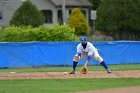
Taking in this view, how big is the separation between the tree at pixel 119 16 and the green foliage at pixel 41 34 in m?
17.6

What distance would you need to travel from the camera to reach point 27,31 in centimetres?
3153

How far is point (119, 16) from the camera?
49.0 metres

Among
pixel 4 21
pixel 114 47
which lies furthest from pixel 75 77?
pixel 4 21

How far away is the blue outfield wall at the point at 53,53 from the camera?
26641 millimetres

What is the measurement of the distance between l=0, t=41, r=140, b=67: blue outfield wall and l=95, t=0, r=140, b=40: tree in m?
19.6

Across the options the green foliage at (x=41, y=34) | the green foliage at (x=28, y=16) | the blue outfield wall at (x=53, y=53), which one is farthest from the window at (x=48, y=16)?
the blue outfield wall at (x=53, y=53)

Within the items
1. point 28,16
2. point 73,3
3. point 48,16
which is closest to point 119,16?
point 28,16

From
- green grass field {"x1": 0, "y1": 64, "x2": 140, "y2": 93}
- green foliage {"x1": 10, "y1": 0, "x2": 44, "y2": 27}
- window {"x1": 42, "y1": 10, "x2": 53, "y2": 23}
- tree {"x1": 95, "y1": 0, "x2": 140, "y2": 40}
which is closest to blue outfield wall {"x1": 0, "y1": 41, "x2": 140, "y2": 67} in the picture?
green grass field {"x1": 0, "y1": 64, "x2": 140, "y2": 93}

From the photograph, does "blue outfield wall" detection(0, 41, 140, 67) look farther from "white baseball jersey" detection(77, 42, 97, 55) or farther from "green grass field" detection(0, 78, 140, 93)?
"green grass field" detection(0, 78, 140, 93)

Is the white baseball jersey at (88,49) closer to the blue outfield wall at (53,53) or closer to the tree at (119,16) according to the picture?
the blue outfield wall at (53,53)

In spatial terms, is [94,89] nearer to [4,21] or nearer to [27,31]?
[27,31]

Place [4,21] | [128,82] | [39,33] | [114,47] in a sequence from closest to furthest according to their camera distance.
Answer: [128,82], [114,47], [39,33], [4,21]

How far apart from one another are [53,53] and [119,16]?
22.5 m

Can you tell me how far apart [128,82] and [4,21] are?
53841 mm
